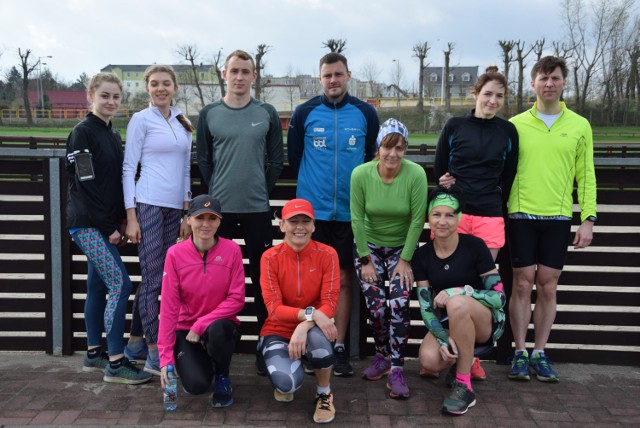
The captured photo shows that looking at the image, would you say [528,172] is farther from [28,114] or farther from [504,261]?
[28,114]

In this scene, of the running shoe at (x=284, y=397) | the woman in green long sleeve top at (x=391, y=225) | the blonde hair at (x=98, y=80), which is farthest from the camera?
the blonde hair at (x=98, y=80)

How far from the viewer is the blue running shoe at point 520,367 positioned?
4207 millimetres

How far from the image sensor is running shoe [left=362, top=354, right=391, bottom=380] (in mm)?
4219

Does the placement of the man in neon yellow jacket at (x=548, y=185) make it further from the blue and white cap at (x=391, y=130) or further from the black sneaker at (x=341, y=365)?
the black sneaker at (x=341, y=365)

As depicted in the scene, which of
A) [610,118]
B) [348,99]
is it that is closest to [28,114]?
[610,118]

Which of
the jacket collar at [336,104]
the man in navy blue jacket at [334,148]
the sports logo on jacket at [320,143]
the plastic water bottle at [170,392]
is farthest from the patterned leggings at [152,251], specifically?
the jacket collar at [336,104]

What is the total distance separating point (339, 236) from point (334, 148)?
677 mm

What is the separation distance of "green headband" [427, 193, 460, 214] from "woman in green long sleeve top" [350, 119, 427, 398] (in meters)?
0.11

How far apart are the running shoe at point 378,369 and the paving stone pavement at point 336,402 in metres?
0.07

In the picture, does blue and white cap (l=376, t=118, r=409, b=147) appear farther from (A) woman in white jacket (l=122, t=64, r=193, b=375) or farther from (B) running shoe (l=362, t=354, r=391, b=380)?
(B) running shoe (l=362, t=354, r=391, b=380)

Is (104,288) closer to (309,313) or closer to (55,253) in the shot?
(55,253)

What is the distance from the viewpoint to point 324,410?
3.59 m

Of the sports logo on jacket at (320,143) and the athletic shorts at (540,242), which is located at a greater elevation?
the sports logo on jacket at (320,143)

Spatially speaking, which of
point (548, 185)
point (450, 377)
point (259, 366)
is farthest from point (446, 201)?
point (259, 366)
